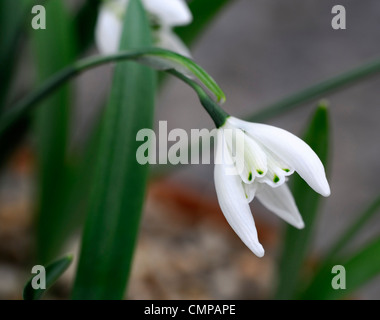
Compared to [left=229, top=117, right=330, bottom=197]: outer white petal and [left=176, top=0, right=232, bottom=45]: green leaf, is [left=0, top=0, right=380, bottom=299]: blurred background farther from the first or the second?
[left=229, top=117, right=330, bottom=197]: outer white petal

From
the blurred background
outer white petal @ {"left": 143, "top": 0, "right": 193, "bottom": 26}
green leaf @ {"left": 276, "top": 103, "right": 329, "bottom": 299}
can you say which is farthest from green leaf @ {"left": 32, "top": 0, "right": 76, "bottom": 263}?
green leaf @ {"left": 276, "top": 103, "right": 329, "bottom": 299}

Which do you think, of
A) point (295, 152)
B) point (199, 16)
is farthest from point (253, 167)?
point (199, 16)

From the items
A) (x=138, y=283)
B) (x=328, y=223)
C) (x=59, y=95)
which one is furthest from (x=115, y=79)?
(x=328, y=223)

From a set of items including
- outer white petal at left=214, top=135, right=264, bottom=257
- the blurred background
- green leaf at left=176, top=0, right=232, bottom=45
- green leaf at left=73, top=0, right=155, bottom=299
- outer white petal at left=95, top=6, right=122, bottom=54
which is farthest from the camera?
the blurred background

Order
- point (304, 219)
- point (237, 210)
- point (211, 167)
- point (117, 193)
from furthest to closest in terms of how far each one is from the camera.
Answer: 1. point (211, 167)
2. point (304, 219)
3. point (117, 193)
4. point (237, 210)

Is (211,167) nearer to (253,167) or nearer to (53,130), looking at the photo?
(53,130)

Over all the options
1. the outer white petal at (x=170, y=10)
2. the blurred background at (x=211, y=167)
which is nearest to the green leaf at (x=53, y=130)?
the blurred background at (x=211, y=167)

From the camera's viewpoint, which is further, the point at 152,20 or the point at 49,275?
the point at 152,20

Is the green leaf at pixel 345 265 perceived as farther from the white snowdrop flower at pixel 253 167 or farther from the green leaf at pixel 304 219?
the white snowdrop flower at pixel 253 167
